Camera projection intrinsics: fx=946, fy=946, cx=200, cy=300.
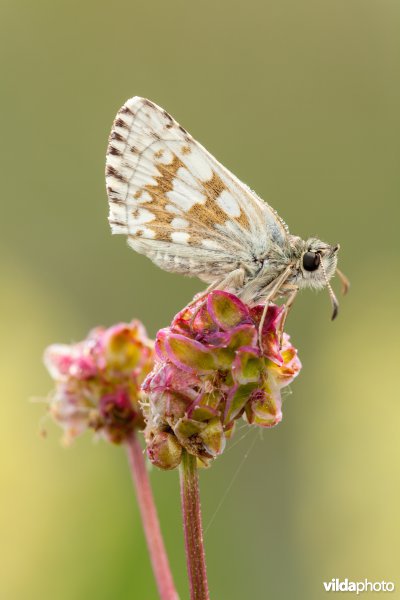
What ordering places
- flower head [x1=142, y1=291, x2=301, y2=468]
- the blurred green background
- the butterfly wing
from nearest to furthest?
1. flower head [x1=142, y1=291, x2=301, y2=468]
2. the butterfly wing
3. the blurred green background

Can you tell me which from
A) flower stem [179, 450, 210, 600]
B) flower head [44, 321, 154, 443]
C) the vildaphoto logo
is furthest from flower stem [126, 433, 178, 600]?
the vildaphoto logo

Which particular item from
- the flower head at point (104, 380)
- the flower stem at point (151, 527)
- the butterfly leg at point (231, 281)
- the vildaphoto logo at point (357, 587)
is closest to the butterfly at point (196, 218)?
the butterfly leg at point (231, 281)

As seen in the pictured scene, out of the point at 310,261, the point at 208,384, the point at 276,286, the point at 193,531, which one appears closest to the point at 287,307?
the point at 276,286

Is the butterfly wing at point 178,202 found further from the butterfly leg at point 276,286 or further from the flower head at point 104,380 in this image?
the flower head at point 104,380

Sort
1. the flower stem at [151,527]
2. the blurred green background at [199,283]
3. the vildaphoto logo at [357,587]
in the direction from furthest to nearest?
the blurred green background at [199,283], the vildaphoto logo at [357,587], the flower stem at [151,527]

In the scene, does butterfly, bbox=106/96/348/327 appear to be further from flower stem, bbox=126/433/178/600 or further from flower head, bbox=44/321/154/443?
flower stem, bbox=126/433/178/600

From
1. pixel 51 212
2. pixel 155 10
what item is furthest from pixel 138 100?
pixel 155 10

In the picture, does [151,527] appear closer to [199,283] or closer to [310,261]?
[310,261]
